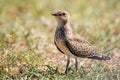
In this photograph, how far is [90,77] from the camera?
705cm

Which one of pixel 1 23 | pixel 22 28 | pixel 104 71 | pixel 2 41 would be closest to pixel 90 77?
pixel 104 71

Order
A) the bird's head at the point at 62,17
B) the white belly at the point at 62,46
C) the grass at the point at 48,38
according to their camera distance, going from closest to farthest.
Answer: the white belly at the point at 62,46 → the grass at the point at 48,38 → the bird's head at the point at 62,17

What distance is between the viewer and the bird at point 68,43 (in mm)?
7094

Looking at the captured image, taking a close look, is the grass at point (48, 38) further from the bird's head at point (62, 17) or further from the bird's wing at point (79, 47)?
the bird's head at point (62, 17)

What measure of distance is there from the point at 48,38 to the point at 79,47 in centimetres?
225

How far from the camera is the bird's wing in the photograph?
23.4 feet

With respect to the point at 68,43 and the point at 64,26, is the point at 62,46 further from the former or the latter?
the point at 64,26

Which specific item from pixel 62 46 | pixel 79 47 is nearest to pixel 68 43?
pixel 62 46

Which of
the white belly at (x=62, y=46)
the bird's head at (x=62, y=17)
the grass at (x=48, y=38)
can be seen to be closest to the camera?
the white belly at (x=62, y=46)

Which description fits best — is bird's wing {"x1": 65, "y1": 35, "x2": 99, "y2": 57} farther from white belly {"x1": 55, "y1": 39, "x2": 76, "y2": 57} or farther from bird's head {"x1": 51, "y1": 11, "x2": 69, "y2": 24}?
bird's head {"x1": 51, "y1": 11, "x2": 69, "y2": 24}

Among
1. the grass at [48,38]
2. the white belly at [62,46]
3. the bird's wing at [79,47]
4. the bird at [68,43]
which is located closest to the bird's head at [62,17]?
the bird at [68,43]

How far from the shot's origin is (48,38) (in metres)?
9.52

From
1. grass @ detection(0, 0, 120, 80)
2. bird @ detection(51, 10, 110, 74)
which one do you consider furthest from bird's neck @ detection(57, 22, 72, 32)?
grass @ detection(0, 0, 120, 80)

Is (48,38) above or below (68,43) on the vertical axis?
below
